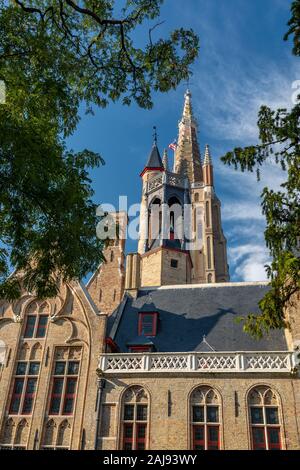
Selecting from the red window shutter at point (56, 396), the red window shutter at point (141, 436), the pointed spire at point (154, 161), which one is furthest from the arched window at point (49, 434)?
the pointed spire at point (154, 161)

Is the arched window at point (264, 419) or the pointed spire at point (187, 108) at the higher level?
the pointed spire at point (187, 108)

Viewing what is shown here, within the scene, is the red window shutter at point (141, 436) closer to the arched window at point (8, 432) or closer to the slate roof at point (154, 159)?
the arched window at point (8, 432)

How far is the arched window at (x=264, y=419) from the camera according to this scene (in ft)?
51.9

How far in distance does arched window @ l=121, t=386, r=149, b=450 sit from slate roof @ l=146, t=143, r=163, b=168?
95.9 feet

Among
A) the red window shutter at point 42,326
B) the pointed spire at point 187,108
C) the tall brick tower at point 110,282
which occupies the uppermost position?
the pointed spire at point 187,108

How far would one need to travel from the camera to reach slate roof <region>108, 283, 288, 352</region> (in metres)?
19.1

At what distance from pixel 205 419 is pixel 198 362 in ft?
7.08

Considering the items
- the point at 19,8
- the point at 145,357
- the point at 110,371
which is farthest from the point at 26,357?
the point at 19,8

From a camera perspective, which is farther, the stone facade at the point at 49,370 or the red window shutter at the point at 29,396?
the red window shutter at the point at 29,396

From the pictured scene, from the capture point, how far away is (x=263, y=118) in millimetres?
9977

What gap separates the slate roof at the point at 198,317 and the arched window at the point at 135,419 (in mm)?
2397

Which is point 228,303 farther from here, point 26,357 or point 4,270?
point 4,270

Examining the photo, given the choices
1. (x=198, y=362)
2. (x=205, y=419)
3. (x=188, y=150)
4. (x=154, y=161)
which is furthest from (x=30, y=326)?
(x=188, y=150)
